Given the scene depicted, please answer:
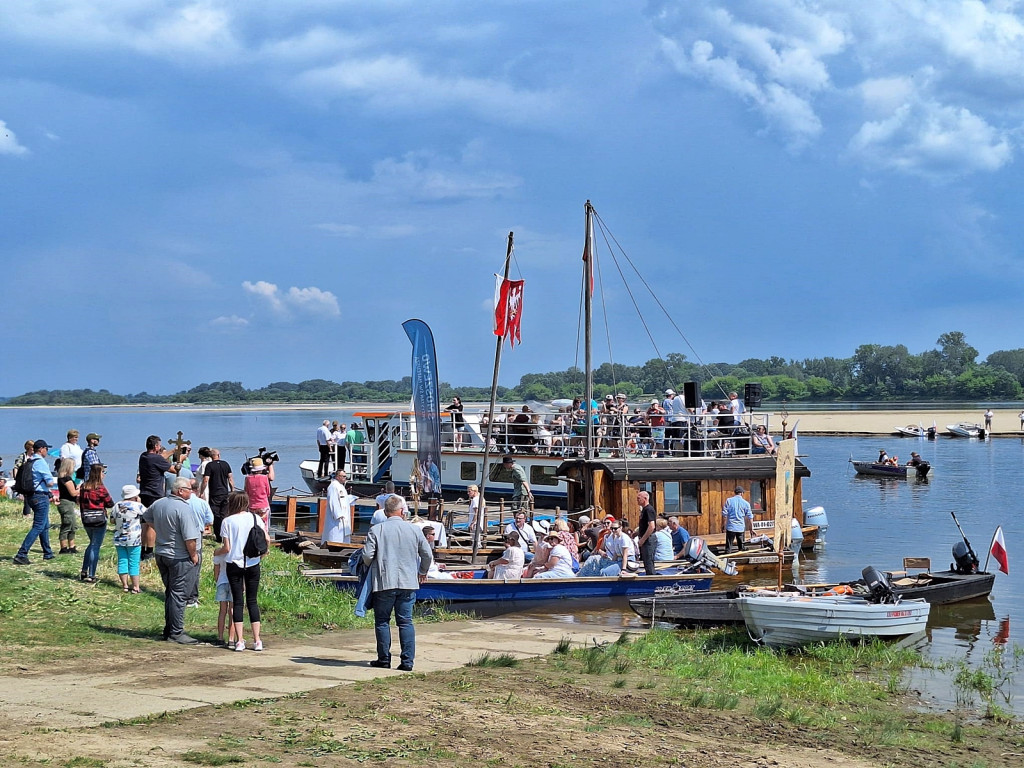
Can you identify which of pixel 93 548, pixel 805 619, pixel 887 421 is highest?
pixel 887 421

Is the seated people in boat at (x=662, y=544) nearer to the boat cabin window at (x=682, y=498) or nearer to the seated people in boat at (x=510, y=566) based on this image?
the seated people in boat at (x=510, y=566)

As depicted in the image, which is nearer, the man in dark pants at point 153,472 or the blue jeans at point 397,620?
the blue jeans at point 397,620

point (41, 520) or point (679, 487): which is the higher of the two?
point (41, 520)

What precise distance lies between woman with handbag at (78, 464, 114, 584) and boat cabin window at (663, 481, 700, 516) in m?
14.9

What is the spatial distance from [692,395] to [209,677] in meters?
20.7

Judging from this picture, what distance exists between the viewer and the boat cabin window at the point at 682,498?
26344 mm

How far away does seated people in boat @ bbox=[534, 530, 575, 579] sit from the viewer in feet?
61.5

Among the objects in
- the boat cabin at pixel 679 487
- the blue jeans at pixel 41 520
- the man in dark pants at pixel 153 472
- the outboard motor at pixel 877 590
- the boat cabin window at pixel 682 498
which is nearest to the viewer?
the blue jeans at pixel 41 520

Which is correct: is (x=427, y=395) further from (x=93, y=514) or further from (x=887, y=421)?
(x=887, y=421)

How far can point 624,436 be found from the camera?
2619 cm

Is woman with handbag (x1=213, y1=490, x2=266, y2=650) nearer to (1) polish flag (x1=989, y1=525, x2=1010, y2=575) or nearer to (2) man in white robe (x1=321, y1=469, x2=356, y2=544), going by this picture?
(2) man in white robe (x1=321, y1=469, x2=356, y2=544)

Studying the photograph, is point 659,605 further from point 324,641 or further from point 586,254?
point 586,254

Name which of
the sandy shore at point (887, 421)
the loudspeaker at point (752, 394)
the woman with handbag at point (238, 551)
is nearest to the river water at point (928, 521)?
the loudspeaker at point (752, 394)

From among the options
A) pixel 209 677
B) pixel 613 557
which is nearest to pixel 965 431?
pixel 613 557
